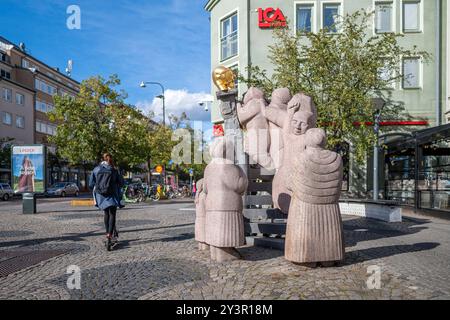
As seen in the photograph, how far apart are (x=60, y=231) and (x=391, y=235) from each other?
26.3ft

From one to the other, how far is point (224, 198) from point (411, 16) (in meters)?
22.6

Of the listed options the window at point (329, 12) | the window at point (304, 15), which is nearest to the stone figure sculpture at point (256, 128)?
the window at point (304, 15)

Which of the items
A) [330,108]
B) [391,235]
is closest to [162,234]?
[391,235]

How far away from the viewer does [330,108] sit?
13258 mm

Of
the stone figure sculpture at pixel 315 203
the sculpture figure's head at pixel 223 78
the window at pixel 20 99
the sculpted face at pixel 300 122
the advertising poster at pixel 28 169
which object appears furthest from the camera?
the window at pixel 20 99

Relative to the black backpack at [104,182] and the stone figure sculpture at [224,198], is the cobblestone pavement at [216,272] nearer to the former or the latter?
the stone figure sculpture at [224,198]

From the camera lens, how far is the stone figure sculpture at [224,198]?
5.77m

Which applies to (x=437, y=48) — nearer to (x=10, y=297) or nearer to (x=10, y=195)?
(x=10, y=297)

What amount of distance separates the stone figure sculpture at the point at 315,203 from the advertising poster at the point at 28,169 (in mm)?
12924

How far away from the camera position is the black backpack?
24.1 feet

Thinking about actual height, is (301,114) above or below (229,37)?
below

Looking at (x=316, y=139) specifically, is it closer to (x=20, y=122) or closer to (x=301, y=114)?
(x=301, y=114)

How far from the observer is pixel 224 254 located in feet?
19.9

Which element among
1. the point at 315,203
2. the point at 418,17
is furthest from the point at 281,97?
the point at 418,17
